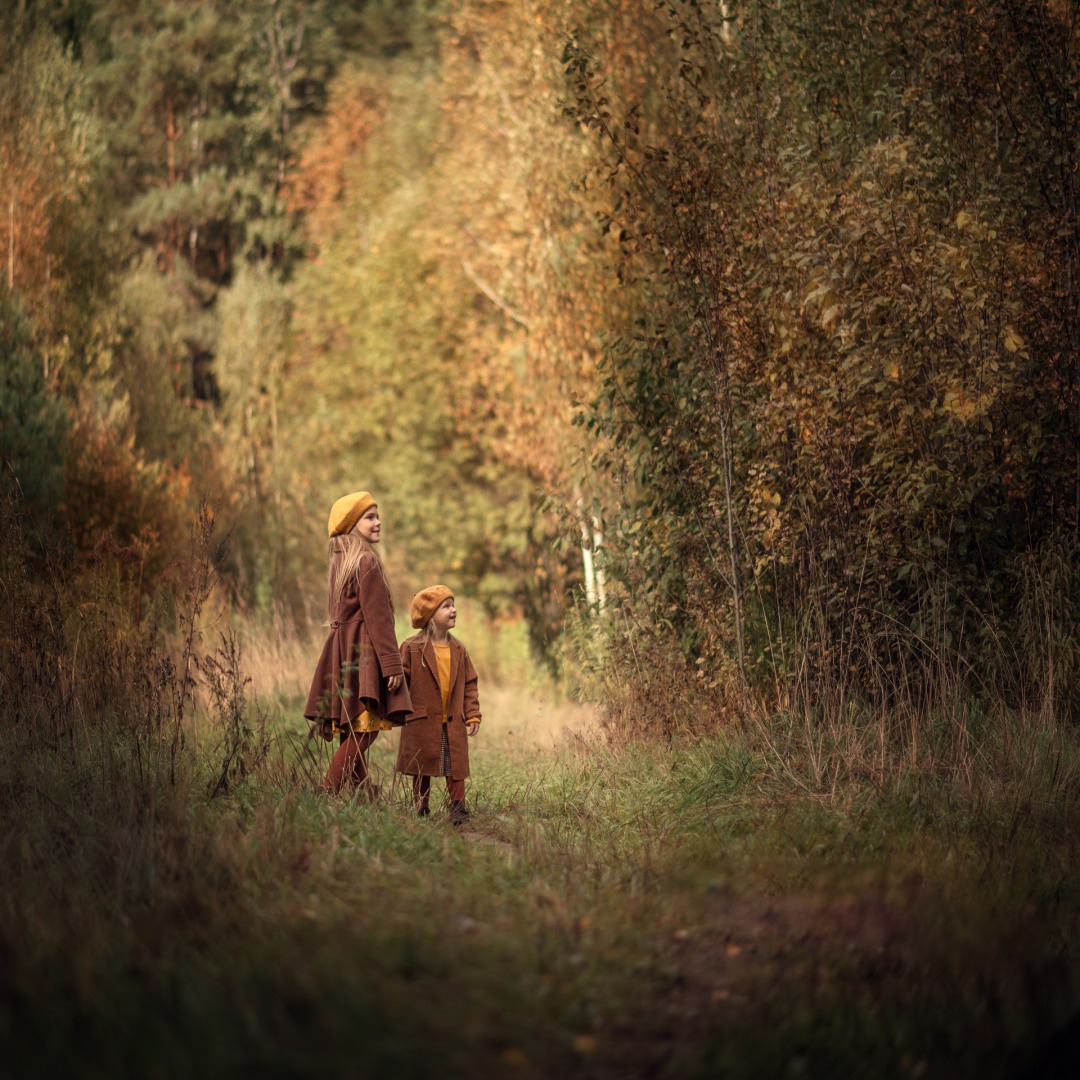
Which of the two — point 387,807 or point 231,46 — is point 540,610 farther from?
point 231,46

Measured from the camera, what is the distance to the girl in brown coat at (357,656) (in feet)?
22.4

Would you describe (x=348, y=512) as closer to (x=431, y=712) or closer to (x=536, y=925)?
(x=431, y=712)

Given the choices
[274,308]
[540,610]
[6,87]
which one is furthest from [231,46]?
[540,610]

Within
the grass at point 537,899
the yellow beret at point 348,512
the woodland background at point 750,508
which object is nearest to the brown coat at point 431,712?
the grass at point 537,899

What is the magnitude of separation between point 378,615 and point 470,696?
0.85m

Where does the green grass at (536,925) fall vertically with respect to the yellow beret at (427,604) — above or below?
below

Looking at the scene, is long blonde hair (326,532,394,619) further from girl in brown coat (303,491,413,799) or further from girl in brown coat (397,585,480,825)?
girl in brown coat (397,585,480,825)

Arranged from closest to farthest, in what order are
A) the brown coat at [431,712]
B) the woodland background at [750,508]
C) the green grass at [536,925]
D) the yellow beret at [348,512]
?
1. the green grass at [536,925]
2. the woodland background at [750,508]
3. the brown coat at [431,712]
4. the yellow beret at [348,512]

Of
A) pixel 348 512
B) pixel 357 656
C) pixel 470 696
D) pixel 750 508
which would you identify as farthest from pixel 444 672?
pixel 750 508

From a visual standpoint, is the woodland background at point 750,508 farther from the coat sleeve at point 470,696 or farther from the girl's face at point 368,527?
the girl's face at point 368,527

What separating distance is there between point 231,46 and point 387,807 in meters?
27.4

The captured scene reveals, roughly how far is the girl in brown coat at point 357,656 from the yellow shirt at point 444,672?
0.35 meters

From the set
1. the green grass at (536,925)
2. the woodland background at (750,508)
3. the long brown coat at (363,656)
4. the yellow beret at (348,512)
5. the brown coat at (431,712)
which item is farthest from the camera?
the yellow beret at (348,512)

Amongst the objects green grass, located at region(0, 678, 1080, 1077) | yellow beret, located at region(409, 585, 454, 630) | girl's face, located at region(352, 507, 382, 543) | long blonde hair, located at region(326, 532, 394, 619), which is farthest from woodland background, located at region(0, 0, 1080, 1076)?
yellow beret, located at region(409, 585, 454, 630)
